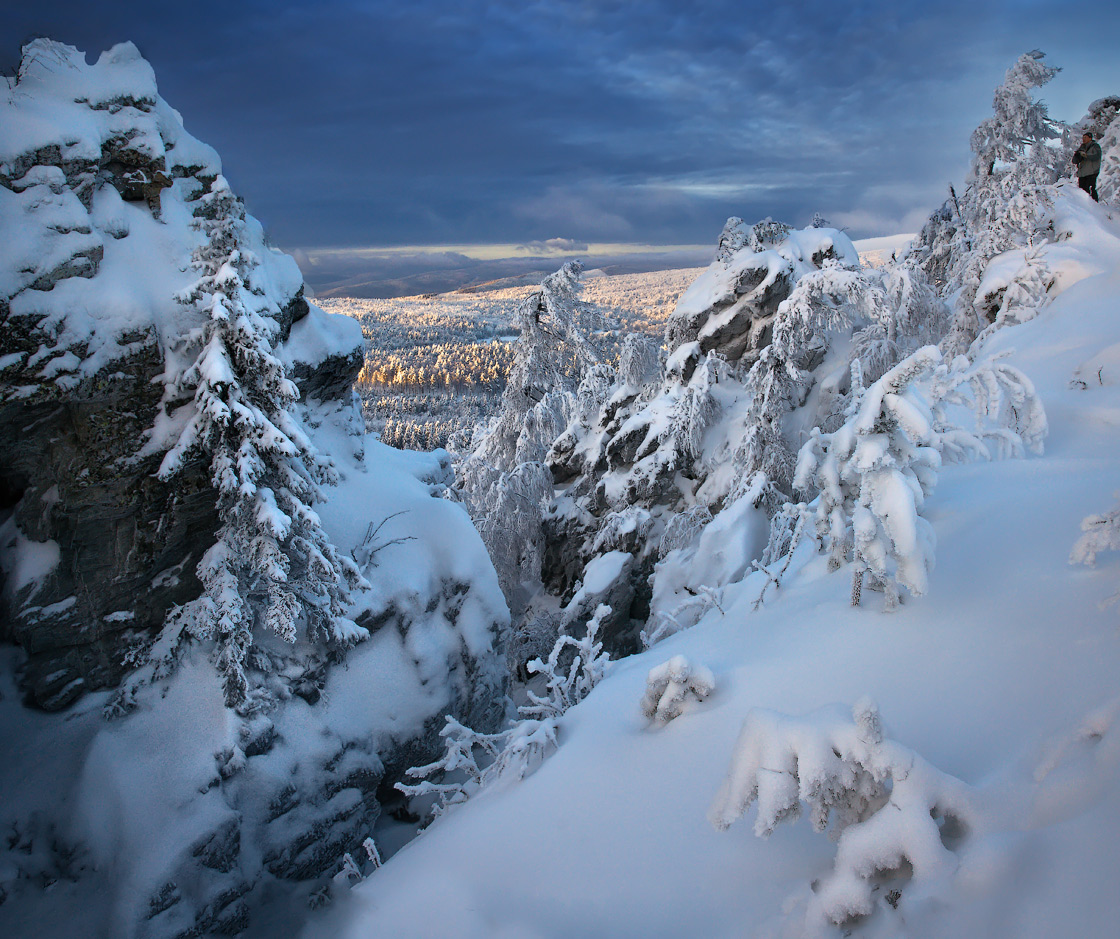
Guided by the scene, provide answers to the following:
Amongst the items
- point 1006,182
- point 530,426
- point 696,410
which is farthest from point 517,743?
point 1006,182

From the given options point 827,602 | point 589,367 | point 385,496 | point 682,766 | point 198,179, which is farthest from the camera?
point 589,367

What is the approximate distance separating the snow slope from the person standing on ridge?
2148 cm

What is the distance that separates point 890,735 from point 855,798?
0.33m

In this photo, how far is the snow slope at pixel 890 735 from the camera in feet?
7.37

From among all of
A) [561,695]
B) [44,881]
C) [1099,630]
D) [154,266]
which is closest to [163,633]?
[44,881]

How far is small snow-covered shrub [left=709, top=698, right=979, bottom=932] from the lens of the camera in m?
2.34

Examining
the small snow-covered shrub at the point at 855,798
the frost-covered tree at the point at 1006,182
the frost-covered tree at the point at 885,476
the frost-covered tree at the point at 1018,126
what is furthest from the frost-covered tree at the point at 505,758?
the frost-covered tree at the point at 1018,126

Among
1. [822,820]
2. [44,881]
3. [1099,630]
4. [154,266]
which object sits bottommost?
[44,881]

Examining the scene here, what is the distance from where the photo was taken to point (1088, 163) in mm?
20453

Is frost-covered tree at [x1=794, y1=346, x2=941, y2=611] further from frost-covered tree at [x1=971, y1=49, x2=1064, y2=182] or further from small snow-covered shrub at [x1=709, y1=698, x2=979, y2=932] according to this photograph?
frost-covered tree at [x1=971, y1=49, x2=1064, y2=182]

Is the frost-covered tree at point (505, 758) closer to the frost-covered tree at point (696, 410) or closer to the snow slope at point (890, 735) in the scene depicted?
the snow slope at point (890, 735)

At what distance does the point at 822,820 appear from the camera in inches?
103

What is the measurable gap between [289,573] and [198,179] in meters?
6.44

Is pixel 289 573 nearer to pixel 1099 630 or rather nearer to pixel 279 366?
pixel 279 366
